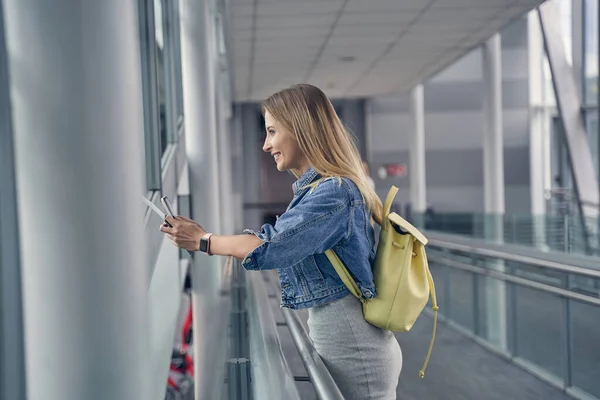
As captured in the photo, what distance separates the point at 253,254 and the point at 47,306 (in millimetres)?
487

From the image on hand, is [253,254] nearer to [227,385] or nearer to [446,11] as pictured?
[227,385]

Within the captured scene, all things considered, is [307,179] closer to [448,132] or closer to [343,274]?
[343,274]

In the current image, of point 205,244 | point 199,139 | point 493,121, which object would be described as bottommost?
point 205,244

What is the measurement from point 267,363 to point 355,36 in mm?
9272

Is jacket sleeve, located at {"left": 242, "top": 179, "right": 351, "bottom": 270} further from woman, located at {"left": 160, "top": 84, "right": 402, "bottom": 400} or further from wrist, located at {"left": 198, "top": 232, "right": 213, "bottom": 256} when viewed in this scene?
wrist, located at {"left": 198, "top": 232, "right": 213, "bottom": 256}

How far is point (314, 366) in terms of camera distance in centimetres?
157

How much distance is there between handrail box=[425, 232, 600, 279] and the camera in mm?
3699

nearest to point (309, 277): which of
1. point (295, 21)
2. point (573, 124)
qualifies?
point (295, 21)

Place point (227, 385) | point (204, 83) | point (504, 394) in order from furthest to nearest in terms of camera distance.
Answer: point (204, 83), point (504, 394), point (227, 385)

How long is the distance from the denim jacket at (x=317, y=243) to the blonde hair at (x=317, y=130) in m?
0.04

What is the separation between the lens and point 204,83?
21.1 ft

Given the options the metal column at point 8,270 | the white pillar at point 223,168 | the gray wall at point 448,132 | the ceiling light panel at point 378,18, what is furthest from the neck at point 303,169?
the gray wall at point 448,132

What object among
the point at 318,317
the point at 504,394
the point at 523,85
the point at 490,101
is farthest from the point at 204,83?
the point at 523,85

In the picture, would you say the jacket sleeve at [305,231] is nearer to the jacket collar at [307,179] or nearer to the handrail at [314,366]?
the jacket collar at [307,179]
